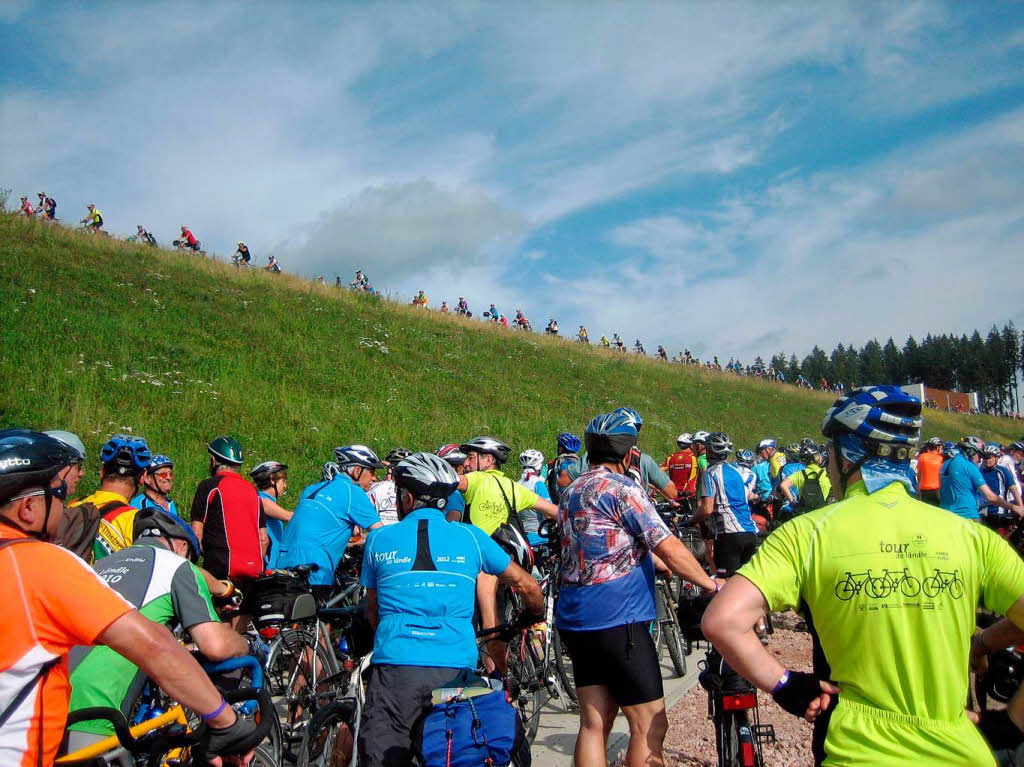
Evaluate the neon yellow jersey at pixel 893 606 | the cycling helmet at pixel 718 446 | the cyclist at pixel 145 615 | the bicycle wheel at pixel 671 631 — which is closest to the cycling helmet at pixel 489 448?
the bicycle wheel at pixel 671 631

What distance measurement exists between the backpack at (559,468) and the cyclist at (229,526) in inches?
148

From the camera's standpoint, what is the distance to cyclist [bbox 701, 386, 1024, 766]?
207 cm

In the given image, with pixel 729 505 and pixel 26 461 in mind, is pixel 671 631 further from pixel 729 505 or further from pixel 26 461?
pixel 26 461

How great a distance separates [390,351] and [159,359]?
8.73m

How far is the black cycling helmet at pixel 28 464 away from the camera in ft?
7.32

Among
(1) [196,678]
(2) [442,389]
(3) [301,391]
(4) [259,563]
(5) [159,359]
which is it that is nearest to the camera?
(1) [196,678]

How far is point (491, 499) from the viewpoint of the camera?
673 centimetres

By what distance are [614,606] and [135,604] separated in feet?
7.42

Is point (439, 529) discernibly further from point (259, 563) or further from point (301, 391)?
point (301, 391)

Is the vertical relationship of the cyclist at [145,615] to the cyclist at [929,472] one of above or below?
below

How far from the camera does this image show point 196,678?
233 cm

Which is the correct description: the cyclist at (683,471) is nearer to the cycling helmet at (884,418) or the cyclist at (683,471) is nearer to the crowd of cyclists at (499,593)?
the crowd of cyclists at (499,593)

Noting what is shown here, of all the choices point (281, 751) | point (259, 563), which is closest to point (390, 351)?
point (259, 563)

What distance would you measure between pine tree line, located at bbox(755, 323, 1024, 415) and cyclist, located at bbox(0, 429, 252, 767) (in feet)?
359
